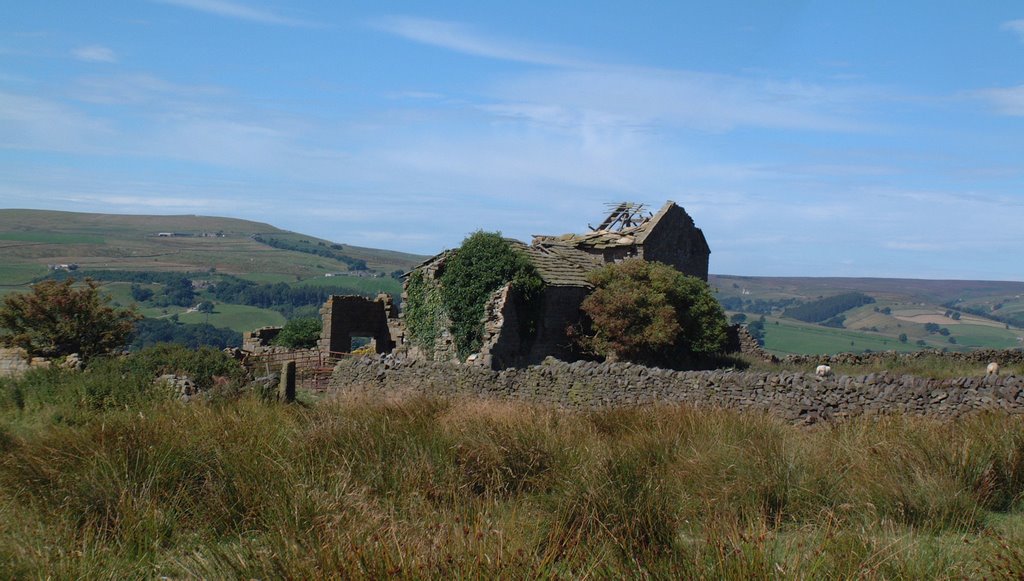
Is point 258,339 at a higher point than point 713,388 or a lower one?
lower

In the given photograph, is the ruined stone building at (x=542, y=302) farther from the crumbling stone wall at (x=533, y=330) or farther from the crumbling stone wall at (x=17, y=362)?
the crumbling stone wall at (x=17, y=362)

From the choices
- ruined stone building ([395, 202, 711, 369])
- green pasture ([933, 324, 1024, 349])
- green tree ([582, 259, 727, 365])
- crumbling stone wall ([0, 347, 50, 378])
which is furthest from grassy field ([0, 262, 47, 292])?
green pasture ([933, 324, 1024, 349])

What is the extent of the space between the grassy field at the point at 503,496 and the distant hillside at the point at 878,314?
62.4 ft

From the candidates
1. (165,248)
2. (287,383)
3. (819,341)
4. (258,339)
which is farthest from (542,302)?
(165,248)

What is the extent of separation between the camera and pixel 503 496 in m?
7.24

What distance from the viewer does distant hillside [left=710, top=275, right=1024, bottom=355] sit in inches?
2849

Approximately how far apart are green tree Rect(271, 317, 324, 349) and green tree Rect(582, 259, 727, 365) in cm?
1173

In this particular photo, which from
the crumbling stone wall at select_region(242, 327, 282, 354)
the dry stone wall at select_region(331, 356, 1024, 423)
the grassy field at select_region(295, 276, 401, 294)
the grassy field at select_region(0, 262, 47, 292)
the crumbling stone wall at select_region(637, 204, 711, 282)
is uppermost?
the crumbling stone wall at select_region(637, 204, 711, 282)

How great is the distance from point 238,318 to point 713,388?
66030 millimetres

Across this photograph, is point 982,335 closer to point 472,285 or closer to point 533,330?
point 533,330

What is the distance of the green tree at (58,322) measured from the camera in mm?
21734

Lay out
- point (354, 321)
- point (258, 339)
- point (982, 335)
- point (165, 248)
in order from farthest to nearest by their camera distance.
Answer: point (165, 248) → point (982, 335) → point (258, 339) → point (354, 321)

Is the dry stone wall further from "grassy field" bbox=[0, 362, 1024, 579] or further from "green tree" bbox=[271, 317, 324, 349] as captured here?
"green tree" bbox=[271, 317, 324, 349]

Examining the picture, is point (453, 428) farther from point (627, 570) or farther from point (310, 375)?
point (310, 375)
